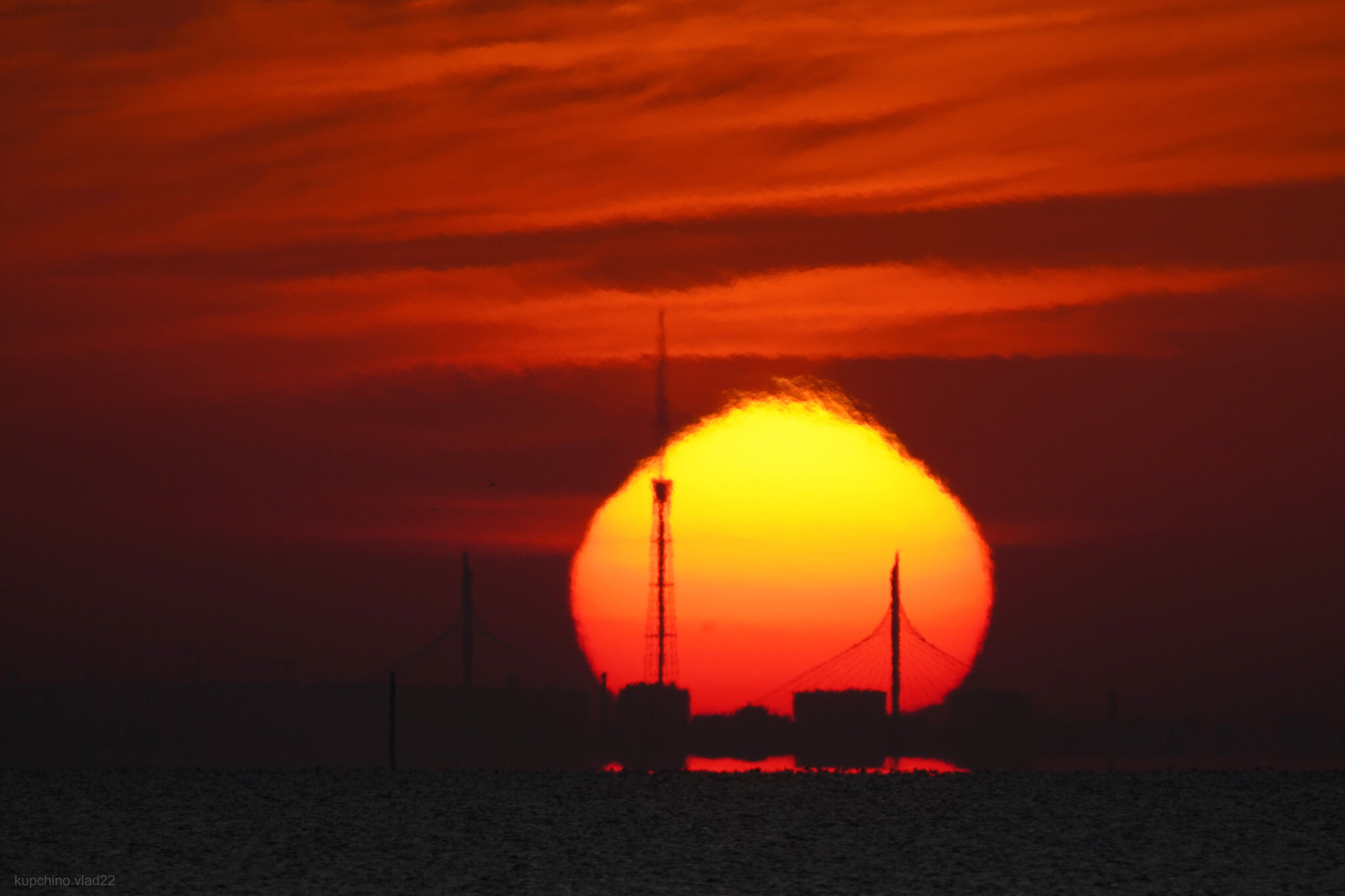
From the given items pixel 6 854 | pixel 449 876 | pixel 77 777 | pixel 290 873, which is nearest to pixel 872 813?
pixel 449 876

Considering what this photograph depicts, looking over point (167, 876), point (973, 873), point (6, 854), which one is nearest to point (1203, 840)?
point (973, 873)

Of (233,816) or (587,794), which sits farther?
(587,794)

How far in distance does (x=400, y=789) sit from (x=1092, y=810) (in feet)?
53.1

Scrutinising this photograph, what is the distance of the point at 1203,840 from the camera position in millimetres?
32156

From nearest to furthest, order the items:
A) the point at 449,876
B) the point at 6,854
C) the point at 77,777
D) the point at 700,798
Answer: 1. the point at 449,876
2. the point at 6,854
3. the point at 700,798
4. the point at 77,777

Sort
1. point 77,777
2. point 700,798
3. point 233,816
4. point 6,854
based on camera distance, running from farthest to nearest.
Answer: point 77,777 < point 700,798 < point 233,816 < point 6,854

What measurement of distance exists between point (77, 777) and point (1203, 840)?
1079 inches

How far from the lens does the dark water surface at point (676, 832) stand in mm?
28328

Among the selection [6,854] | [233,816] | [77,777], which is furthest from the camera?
[77,777]

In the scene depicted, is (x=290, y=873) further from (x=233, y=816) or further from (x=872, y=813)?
(x=872, y=813)

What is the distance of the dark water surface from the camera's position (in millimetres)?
28328

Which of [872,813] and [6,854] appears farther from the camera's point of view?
[872,813]

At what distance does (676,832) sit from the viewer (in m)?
33.0

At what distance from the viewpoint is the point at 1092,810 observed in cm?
3566
